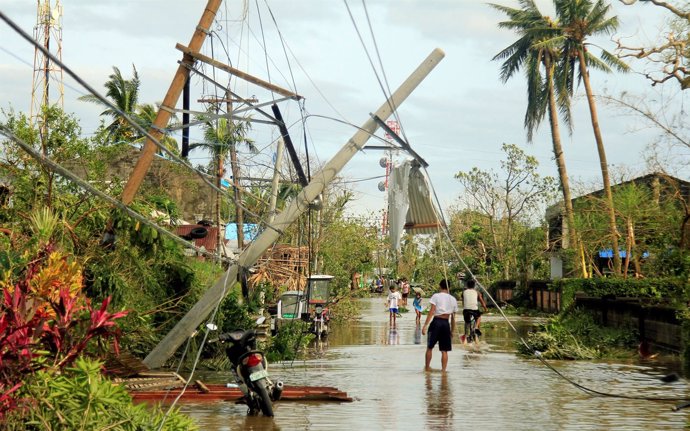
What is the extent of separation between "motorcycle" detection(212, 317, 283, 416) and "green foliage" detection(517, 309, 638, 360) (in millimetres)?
9298

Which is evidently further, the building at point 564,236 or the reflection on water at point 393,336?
the building at point 564,236

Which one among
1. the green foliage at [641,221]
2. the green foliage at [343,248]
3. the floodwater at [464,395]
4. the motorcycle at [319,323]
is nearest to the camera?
the floodwater at [464,395]

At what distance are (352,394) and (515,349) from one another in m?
11.1

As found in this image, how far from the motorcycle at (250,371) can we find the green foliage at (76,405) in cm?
363

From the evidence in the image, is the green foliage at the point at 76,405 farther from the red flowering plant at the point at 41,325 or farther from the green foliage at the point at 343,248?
the green foliage at the point at 343,248

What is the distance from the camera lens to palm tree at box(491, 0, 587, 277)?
4778 centimetres

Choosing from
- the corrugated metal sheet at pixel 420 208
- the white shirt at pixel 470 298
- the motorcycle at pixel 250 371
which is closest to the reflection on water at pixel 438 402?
the motorcycle at pixel 250 371

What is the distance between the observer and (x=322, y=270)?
54438mm

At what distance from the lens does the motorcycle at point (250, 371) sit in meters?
13.0

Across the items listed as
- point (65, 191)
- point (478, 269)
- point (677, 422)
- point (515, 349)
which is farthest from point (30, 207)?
point (478, 269)

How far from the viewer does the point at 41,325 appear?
28.7 ft

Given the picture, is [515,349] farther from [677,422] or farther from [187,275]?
[677,422]

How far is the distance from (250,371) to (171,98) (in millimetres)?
5213

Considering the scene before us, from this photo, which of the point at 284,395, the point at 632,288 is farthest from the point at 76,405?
the point at 632,288
